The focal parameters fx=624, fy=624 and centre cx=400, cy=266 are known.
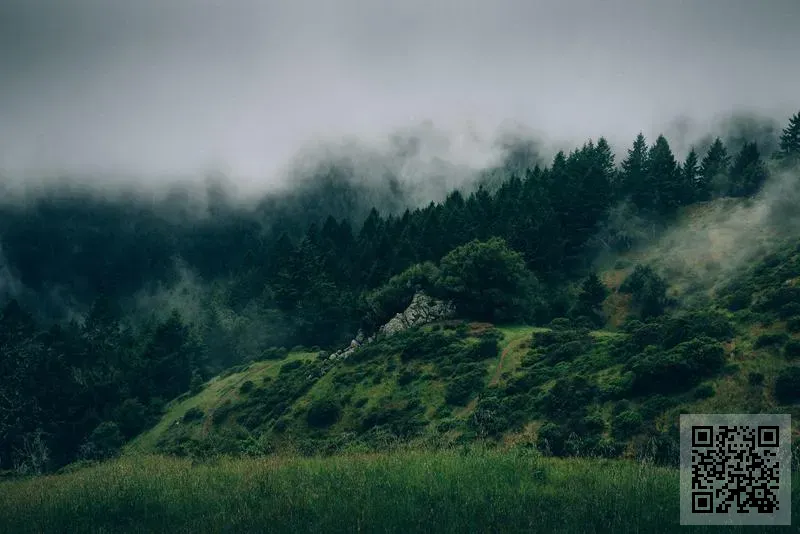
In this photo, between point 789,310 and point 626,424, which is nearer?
point 626,424

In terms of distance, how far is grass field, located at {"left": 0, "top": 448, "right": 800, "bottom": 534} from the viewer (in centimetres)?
1247

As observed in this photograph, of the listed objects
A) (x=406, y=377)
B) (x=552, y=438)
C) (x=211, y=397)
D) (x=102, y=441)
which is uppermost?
(x=406, y=377)

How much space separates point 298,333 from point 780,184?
74.6 m

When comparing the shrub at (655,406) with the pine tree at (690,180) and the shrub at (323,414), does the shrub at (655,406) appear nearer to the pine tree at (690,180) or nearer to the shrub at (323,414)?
the shrub at (323,414)

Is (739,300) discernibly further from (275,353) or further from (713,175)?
(275,353)

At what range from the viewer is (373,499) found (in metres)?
14.1

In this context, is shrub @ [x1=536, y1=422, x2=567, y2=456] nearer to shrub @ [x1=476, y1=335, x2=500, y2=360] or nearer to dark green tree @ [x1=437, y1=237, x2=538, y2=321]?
shrub @ [x1=476, y1=335, x2=500, y2=360]

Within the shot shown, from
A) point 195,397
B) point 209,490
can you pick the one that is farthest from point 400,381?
point 209,490

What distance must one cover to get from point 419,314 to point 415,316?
56 centimetres

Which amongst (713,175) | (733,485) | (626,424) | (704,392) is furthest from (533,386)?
(713,175)

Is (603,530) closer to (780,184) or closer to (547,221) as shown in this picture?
(547,221)

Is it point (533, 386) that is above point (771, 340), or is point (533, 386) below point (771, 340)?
below

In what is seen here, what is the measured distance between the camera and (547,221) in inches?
3356

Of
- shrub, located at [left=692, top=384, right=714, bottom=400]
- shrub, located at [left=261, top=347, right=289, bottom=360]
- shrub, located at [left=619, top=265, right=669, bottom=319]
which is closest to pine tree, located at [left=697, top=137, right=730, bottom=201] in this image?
shrub, located at [left=619, top=265, right=669, bottom=319]
